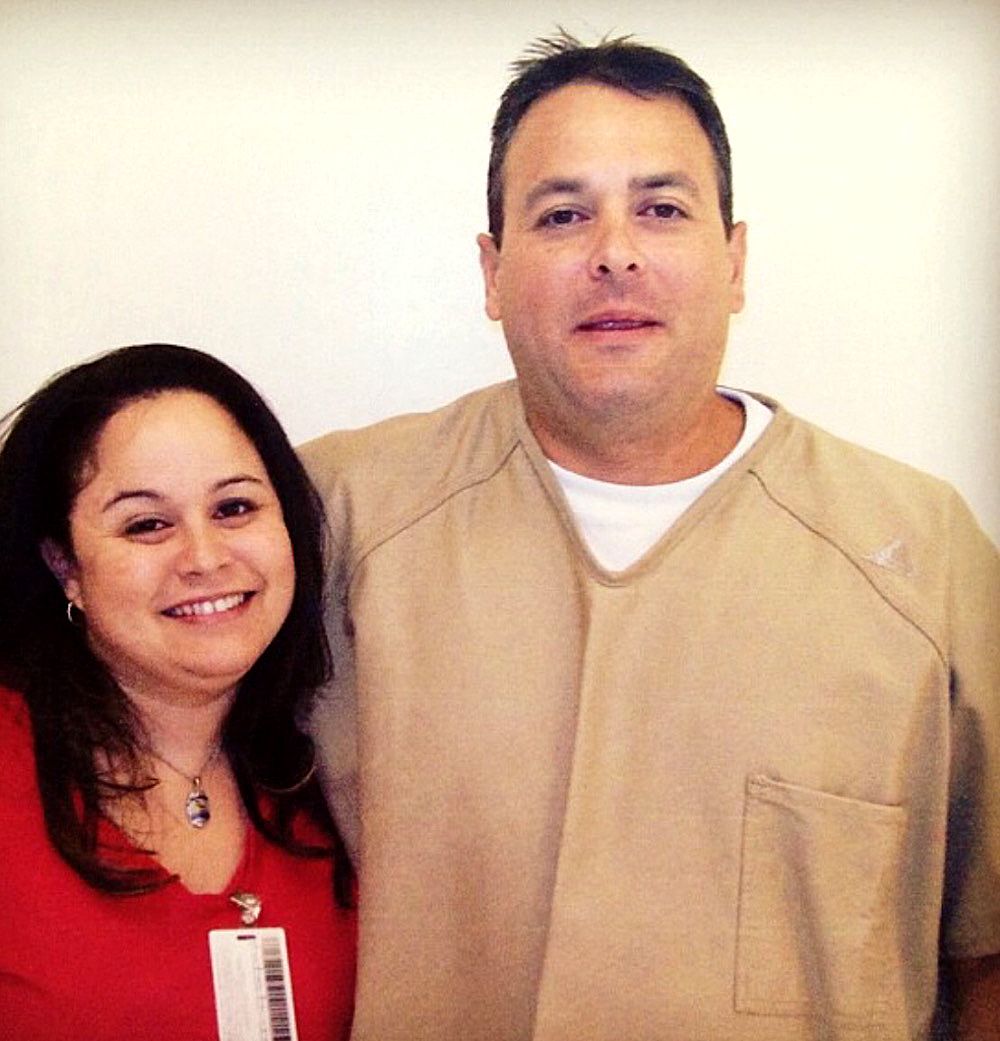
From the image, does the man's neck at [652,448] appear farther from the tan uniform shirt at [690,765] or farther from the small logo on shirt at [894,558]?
the small logo on shirt at [894,558]

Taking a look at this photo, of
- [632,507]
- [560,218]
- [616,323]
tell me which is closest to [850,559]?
[632,507]

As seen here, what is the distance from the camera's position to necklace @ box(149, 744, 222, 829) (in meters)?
1.24

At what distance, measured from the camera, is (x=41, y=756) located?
1.17m

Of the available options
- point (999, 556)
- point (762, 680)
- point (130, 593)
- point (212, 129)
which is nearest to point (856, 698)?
point (762, 680)

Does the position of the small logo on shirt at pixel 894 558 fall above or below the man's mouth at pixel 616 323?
below

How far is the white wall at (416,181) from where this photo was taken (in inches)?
48.3

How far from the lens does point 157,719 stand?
1.27 metres

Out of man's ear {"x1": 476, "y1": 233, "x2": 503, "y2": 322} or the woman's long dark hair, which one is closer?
the woman's long dark hair

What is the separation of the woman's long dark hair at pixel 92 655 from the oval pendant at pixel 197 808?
47 mm

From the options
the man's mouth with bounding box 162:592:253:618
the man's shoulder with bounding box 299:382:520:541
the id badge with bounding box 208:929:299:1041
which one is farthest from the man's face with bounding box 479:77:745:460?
the id badge with bounding box 208:929:299:1041

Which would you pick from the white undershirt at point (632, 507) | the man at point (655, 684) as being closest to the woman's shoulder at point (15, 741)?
the man at point (655, 684)

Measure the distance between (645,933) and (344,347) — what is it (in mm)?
710

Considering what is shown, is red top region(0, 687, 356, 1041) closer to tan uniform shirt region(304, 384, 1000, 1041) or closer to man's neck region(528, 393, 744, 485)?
tan uniform shirt region(304, 384, 1000, 1041)

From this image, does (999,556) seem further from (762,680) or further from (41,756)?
(41,756)
